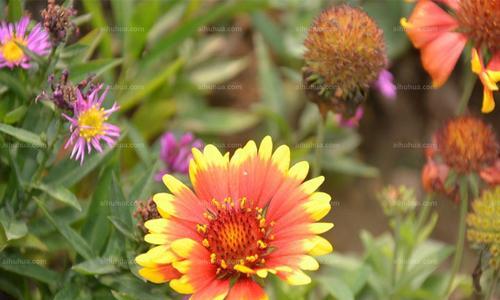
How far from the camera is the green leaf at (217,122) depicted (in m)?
2.67

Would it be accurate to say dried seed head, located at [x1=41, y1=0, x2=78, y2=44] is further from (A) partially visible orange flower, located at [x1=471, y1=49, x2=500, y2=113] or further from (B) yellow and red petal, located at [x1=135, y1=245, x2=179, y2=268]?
(A) partially visible orange flower, located at [x1=471, y1=49, x2=500, y2=113]

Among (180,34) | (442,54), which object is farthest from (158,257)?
(180,34)

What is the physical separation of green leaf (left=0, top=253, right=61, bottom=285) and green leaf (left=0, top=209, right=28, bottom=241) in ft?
0.25

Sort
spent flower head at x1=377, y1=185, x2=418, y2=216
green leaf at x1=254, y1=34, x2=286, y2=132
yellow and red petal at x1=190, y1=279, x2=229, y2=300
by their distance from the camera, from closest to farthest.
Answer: yellow and red petal at x1=190, y1=279, x2=229, y2=300 → spent flower head at x1=377, y1=185, x2=418, y2=216 → green leaf at x1=254, y1=34, x2=286, y2=132

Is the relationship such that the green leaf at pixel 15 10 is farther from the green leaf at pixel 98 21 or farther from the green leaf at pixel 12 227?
the green leaf at pixel 98 21

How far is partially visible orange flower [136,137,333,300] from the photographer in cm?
139

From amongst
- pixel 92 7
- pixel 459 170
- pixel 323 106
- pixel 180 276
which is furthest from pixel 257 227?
pixel 92 7

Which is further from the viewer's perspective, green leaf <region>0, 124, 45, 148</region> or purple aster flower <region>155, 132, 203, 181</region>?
purple aster flower <region>155, 132, 203, 181</region>

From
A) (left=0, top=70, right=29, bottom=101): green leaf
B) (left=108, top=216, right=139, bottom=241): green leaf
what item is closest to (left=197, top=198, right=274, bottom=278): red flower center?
(left=108, top=216, right=139, bottom=241): green leaf

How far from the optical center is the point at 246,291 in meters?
1.40

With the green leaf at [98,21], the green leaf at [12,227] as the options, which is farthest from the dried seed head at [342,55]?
the green leaf at [98,21]

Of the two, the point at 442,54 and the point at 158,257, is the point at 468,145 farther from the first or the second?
→ the point at 158,257

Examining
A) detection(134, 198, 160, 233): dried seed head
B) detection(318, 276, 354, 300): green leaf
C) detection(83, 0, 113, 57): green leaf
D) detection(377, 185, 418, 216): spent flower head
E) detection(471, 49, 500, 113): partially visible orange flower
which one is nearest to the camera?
detection(134, 198, 160, 233): dried seed head

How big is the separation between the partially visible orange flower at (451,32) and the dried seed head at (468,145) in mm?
115
